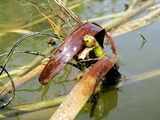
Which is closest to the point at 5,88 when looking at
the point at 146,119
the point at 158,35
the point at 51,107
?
the point at 51,107

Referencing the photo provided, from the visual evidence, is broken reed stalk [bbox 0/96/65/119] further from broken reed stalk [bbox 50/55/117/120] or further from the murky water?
broken reed stalk [bbox 50/55/117/120]

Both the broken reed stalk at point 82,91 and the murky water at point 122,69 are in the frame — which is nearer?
the broken reed stalk at point 82,91

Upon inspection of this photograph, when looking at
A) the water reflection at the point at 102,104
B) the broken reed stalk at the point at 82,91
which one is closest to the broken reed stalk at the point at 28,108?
the water reflection at the point at 102,104

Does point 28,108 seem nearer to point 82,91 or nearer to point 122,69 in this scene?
point 82,91

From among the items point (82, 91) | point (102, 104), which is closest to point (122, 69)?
point (102, 104)

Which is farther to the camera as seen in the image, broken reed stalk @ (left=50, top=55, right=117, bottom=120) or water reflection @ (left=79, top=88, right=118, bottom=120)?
water reflection @ (left=79, top=88, right=118, bottom=120)

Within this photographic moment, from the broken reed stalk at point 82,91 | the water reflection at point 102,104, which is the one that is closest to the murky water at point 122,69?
the water reflection at point 102,104

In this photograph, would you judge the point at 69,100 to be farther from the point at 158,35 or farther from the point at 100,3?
the point at 100,3

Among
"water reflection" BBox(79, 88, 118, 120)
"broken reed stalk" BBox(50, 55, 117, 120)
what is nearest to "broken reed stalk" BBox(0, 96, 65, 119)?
"water reflection" BBox(79, 88, 118, 120)

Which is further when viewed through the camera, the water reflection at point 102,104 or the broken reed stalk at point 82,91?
the water reflection at point 102,104

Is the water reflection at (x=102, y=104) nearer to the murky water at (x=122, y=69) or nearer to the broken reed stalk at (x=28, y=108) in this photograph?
the murky water at (x=122, y=69)
